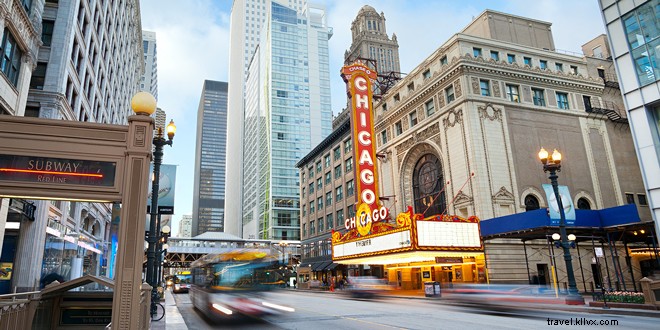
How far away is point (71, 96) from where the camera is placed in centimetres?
3288

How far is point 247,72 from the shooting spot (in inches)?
7328

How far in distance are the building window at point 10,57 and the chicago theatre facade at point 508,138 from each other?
27.3 metres

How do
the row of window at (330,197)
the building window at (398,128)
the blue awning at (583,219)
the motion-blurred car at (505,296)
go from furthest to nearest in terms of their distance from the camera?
the row of window at (330,197) → the building window at (398,128) → the blue awning at (583,219) → the motion-blurred car at (505,296)

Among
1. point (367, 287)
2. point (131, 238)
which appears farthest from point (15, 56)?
point (367, 287)

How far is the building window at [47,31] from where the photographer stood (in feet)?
99.1

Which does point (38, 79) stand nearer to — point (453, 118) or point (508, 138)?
point (453, 118)

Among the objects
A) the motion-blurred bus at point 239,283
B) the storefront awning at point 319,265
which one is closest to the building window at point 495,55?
the motion-blurred bus at point 239,283

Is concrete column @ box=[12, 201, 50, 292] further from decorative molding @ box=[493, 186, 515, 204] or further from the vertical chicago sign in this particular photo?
decorative molding @ box=[493, 186, 515, 204]

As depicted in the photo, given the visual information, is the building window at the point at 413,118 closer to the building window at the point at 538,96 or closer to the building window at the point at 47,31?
the building window at the point at 538,96

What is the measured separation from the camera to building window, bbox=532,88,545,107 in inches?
1666

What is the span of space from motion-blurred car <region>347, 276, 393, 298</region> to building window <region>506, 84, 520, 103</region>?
22134 millimetres

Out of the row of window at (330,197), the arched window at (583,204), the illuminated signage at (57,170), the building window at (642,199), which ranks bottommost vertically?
the illuminated signage at (57,170)

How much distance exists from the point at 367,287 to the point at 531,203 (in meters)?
16.8

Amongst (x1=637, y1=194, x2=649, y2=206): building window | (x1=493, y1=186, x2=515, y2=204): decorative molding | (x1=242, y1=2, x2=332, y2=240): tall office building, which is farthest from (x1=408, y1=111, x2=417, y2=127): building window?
(x1=242, y1=2, x2=332, y2=240): tall office building
